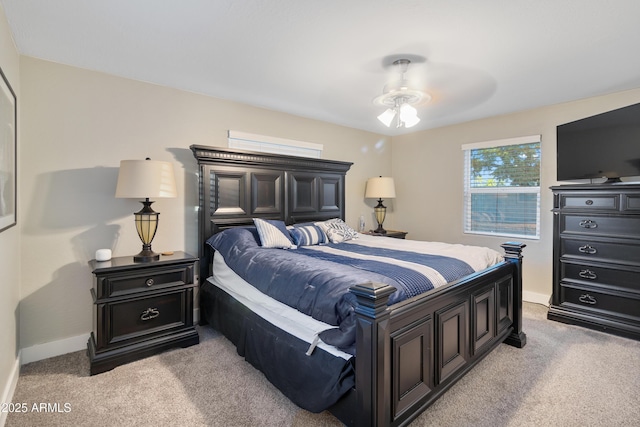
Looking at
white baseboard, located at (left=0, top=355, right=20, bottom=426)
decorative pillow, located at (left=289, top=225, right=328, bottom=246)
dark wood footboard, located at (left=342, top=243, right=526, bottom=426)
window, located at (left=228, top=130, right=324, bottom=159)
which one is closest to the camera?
dark wood footboard, located at (left=342, top=243, right=526, bottom=426)

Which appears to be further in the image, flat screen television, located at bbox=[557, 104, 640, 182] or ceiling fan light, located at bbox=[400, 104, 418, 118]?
flat screen television, located at bbox=[557, 104, 640, 182]

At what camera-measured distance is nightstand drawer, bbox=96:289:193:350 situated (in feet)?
7.58

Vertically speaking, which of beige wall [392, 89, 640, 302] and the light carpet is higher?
beige wall [392, 89, 640, 302]

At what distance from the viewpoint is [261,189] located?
3502 millimetres

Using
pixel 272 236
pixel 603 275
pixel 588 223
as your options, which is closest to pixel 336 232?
pixel 272 236

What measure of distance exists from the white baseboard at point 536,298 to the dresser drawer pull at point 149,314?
4.18 m

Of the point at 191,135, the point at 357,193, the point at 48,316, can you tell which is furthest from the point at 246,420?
the point at 357,193

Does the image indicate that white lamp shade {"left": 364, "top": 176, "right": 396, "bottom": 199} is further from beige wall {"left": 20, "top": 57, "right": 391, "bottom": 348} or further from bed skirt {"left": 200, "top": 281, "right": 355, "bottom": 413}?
bed skirt {"left": 200, "top": 281, "right": 355, "bottom": 413}

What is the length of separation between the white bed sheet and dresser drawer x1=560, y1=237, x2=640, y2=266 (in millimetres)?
2952

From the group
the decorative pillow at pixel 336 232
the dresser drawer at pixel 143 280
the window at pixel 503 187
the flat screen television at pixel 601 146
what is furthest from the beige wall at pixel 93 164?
the decorative pillow at pixel 336 232

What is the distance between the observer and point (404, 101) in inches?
111

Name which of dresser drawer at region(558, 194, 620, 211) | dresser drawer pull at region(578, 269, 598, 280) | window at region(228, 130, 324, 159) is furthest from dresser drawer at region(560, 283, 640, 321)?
window at region(228, 130, 324, 159)

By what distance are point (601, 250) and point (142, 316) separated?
423 cm

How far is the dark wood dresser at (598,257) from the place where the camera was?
111 inches
